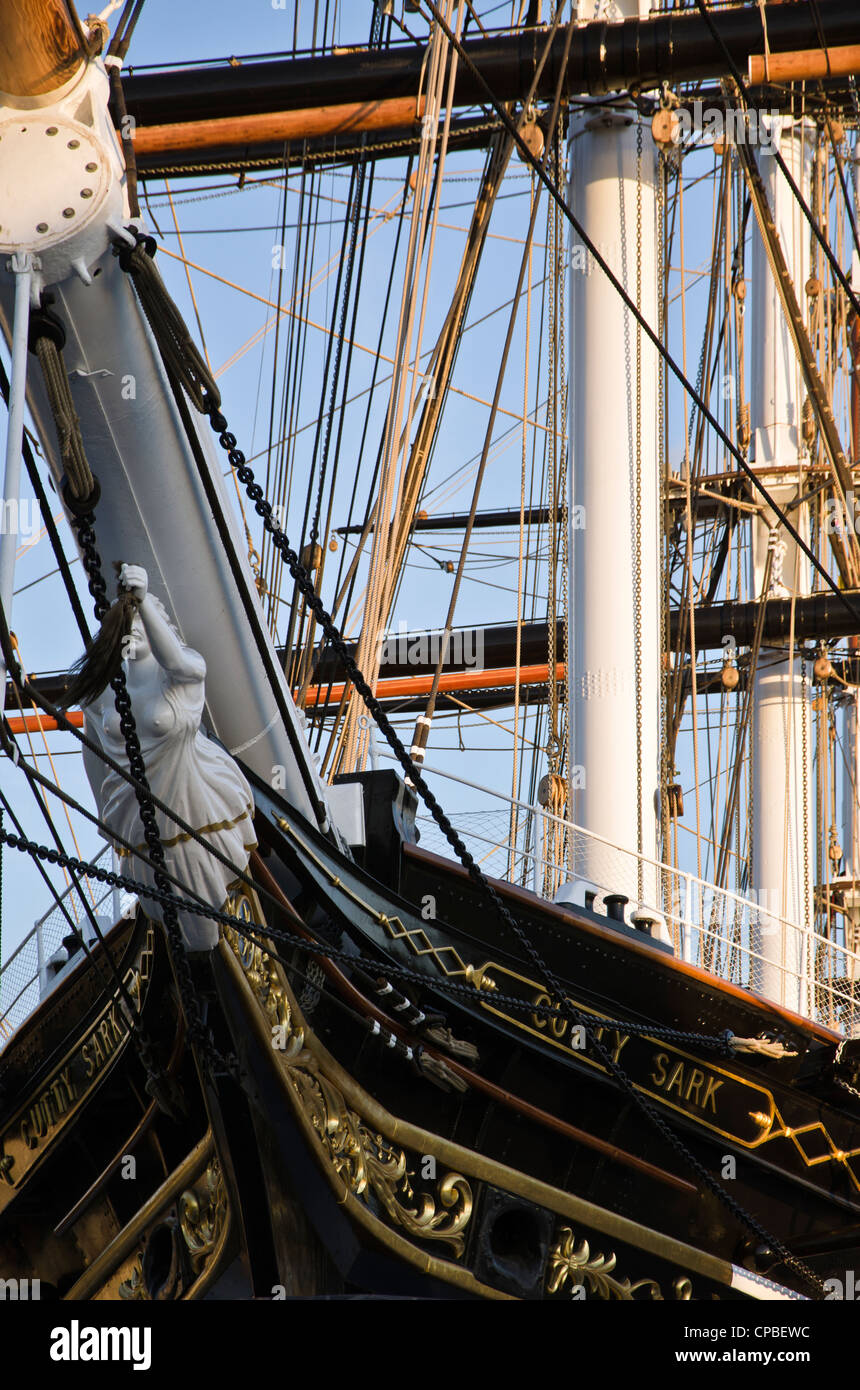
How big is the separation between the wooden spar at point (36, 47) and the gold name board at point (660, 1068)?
9.77 feet

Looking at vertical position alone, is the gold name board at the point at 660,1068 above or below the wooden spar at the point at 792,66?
below

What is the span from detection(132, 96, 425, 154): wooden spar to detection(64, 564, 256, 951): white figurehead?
554 centimetres

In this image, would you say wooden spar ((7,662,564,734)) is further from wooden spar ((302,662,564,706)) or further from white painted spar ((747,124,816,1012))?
white painted spar ((747,124,816,1012))

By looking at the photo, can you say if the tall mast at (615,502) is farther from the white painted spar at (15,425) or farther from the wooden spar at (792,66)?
the white painted spar at (15,425)

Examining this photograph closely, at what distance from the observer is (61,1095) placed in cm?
645

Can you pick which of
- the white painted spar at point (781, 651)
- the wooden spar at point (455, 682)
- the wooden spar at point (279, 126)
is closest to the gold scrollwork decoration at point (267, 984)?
the wooden spar at point (279, 126)

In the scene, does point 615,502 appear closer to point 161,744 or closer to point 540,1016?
point 540,1016

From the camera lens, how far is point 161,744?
471cm

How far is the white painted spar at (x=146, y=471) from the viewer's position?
176 inches

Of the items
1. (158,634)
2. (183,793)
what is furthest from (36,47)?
(183,793)

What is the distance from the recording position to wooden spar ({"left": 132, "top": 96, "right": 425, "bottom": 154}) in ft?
31.7

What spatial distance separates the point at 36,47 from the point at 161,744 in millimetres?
1759
